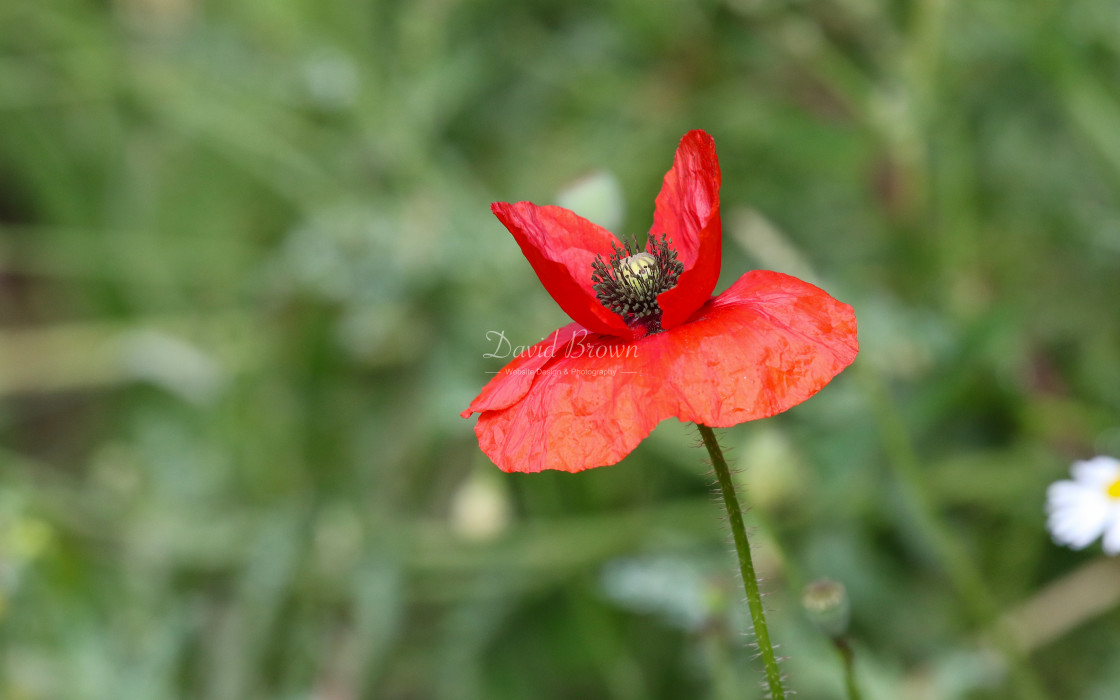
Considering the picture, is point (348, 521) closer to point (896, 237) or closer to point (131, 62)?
point (896, 237)

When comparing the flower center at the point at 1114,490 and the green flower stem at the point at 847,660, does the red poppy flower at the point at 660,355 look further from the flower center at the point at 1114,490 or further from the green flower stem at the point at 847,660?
the flower center at the point at 1114,490

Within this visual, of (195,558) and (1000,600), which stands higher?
(195,558)

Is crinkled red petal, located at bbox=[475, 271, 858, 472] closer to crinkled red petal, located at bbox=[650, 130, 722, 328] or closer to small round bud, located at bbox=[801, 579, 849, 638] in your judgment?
crinkled red petal, located at bbox=[650, 130, 722, 328]

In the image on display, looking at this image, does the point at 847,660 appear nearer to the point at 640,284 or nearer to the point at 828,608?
the point at 828,608

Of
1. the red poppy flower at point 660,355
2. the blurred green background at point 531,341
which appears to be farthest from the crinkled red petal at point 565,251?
the blurred green background at point 531,341

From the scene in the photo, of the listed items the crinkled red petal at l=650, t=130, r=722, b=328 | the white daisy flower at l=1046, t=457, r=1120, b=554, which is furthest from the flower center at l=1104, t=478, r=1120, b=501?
the crinkled red petal at l=650, t=130, r=722, b=328

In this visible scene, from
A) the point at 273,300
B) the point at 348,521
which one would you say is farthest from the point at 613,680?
the point at 273,300
